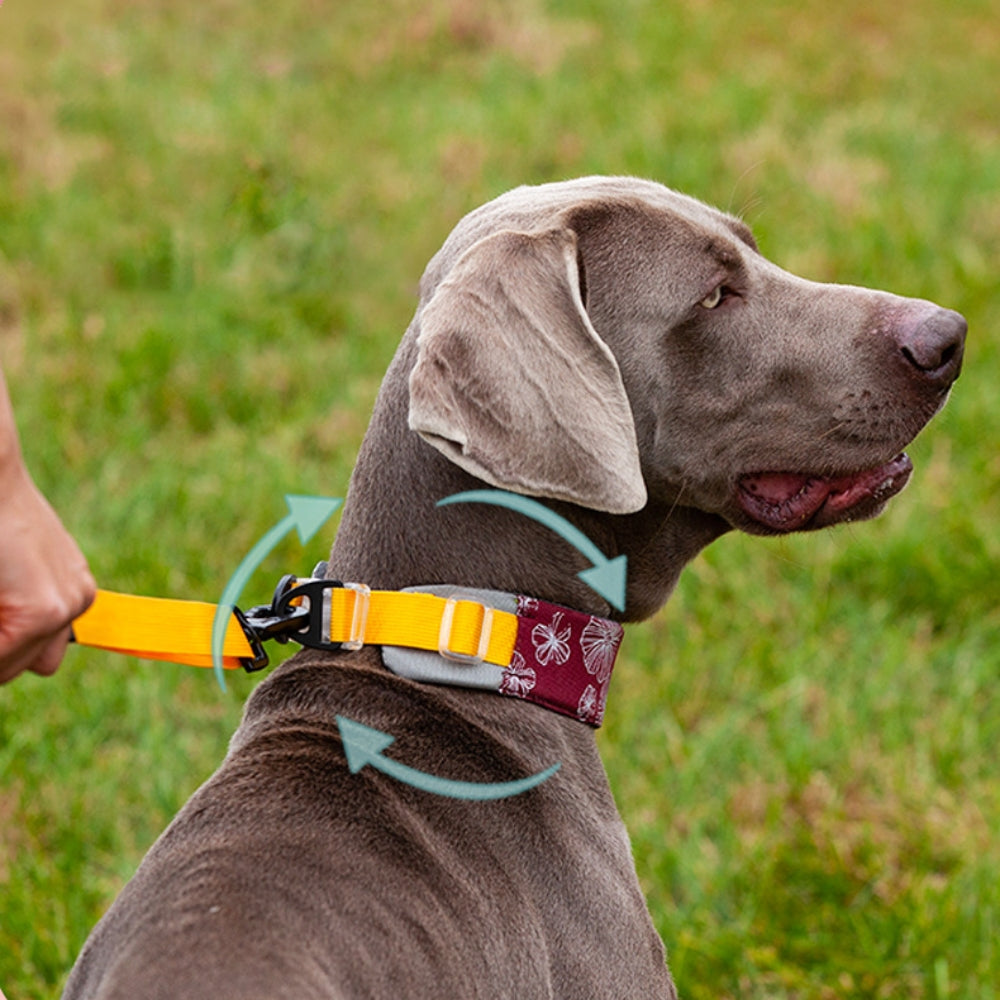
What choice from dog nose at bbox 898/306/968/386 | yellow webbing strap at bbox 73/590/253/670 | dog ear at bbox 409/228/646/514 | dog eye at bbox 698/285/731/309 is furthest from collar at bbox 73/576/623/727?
dog nose at bbox 898/306/968/386

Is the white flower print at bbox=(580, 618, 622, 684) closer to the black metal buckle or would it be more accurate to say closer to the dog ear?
the dog ear

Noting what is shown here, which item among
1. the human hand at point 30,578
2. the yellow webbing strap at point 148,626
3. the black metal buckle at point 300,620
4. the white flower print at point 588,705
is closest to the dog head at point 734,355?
the white flower print at point 588,705

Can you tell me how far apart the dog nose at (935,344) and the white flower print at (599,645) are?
69cm

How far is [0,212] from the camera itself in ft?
20.5

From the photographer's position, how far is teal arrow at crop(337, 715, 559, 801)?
215 cm

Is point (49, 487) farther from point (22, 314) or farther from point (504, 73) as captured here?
point (504, 73)

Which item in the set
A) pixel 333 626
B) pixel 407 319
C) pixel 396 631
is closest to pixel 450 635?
pixel 396 631

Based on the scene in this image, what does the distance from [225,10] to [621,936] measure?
300 inches

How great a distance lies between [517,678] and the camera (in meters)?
2.30

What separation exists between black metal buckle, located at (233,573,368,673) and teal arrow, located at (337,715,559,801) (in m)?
0.13

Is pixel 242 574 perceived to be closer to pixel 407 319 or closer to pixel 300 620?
pixel 300 620

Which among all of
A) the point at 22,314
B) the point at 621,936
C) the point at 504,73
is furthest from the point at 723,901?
the point at 504,73

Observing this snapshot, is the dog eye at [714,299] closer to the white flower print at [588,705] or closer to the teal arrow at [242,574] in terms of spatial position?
the white flower print at [588,705]

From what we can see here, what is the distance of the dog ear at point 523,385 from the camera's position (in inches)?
83.3
